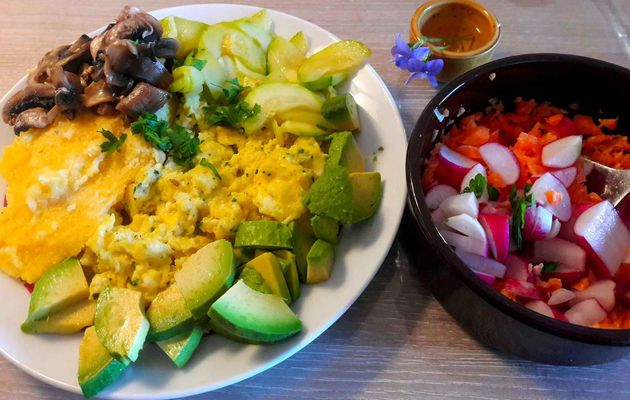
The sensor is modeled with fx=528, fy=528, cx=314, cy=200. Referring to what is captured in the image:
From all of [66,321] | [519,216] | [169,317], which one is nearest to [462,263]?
[519,216]

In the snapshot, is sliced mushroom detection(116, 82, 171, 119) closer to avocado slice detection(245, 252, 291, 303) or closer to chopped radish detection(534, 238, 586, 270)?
avocado slice detection(245, 252, 291, 303)

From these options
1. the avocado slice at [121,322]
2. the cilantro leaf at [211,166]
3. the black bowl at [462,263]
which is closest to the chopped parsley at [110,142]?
the cilantro leaf at [211,166]

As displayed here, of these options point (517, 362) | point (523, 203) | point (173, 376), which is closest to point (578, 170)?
point (523, 203)

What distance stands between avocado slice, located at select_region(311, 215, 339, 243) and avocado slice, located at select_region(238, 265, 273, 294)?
19 centimetres

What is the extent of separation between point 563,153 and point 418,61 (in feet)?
1.71

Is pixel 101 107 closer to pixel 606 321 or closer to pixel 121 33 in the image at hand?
pixel 121 33

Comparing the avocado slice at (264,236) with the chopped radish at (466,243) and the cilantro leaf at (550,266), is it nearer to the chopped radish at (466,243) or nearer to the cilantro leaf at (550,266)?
the chopped radish at (466,243)

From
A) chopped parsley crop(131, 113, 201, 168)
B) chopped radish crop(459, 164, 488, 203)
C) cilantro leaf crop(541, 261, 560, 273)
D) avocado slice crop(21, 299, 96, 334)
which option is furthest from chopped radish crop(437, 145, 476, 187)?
avocado slice crop(21, 299, 96, 334)

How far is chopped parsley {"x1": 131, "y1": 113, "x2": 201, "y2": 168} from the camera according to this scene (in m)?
1.47

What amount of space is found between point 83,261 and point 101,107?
45 centimetres

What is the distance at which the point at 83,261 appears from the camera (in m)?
1.37

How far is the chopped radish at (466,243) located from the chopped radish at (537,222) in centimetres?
12

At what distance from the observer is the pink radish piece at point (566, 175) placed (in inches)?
53.6

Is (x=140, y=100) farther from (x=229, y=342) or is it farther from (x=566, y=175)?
(x=566, y=175)
